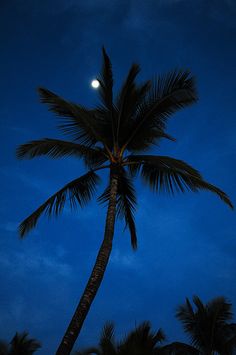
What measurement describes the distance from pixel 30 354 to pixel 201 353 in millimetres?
12144

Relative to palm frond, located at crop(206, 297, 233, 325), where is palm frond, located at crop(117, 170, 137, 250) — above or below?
above

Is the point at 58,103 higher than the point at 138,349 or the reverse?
higher

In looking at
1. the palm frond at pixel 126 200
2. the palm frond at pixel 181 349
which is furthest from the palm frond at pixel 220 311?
the palm frond at pixel 126 200

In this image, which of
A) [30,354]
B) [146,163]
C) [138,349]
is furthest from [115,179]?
[30,354]

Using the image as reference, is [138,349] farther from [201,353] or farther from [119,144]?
[201,353]

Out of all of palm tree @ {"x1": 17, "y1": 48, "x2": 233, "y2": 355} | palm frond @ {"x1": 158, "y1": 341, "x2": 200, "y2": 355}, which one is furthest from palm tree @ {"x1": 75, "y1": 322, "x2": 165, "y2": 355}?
palm frond @ {"x1": 158, "y1": 341, "x2": 200, "y2": 355}

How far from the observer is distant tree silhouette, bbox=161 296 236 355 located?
14.3 meters

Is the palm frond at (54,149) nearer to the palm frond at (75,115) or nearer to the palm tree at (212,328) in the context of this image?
the palm frond at (75,115)

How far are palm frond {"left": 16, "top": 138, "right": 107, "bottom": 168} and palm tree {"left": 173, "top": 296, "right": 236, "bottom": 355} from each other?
36.1 ft

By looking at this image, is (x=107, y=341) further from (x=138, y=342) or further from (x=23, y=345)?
(x=23, y=345)

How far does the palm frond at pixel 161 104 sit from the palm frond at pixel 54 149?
112 centimetres

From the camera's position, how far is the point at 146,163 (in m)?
8.14

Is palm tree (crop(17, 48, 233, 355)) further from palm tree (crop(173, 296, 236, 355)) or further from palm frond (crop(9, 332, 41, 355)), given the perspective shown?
palm frond (crop(9, 332, 41, 355))

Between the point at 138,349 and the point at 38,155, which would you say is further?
the point at 38,155
